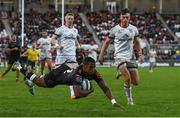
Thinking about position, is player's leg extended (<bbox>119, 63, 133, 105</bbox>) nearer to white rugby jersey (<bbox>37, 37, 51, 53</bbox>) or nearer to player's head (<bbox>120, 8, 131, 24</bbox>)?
player's head (<bbox>120, 8, 131, 24</bbox>)

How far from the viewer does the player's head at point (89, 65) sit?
13766 millimetres

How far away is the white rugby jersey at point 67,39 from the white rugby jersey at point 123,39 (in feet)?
7.39

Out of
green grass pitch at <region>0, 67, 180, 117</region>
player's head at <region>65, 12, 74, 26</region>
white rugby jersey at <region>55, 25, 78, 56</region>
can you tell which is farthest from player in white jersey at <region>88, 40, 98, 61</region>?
player's head at <region>65, 12, 74, 26</region>

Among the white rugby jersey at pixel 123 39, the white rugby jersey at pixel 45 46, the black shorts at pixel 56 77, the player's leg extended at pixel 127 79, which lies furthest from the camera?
the white rugby jersey at pixel 45 46

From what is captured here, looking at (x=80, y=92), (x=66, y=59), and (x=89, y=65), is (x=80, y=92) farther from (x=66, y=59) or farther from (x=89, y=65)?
(x=66, y=59)

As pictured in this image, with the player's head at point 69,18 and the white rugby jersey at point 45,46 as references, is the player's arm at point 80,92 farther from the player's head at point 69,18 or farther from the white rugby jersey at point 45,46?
the white rugby jersey at point 45,46

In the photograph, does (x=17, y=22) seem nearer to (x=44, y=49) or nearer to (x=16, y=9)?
(x=16, y=9)

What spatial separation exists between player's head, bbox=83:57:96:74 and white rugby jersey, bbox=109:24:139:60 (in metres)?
2.65

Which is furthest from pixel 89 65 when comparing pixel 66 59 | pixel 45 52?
pixel 45 52

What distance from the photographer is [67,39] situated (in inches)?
731

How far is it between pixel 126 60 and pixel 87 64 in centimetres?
277

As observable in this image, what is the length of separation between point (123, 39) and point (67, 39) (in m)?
2.63

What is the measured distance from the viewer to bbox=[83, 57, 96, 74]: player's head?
13766 millimetres

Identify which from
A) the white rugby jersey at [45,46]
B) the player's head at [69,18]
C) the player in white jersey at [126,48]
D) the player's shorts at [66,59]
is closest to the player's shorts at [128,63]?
the player in white jersey at [126,48]
